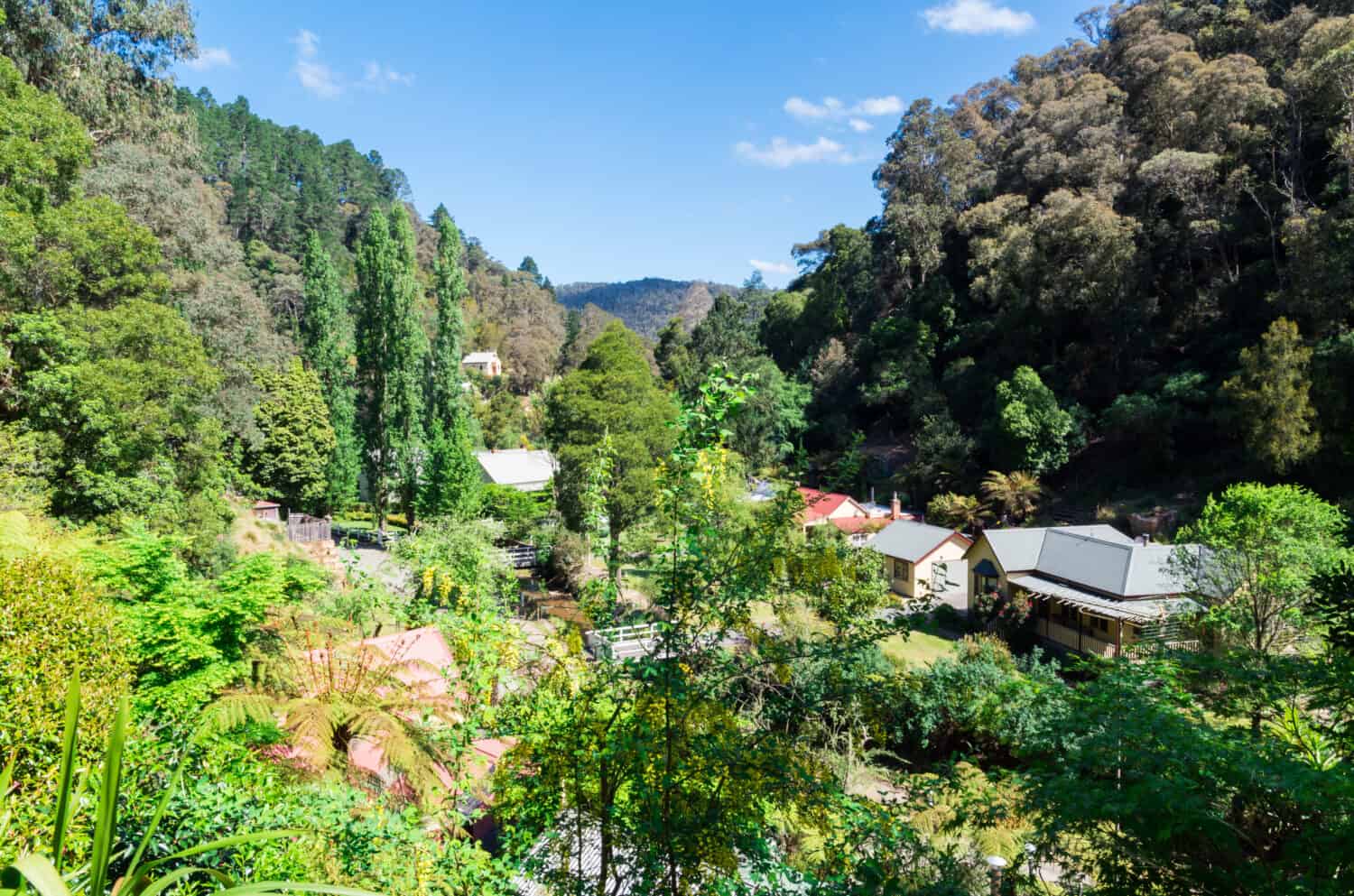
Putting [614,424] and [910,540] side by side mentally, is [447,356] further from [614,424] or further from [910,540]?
[910,540]

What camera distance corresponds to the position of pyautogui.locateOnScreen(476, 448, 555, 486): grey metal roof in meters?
33.3

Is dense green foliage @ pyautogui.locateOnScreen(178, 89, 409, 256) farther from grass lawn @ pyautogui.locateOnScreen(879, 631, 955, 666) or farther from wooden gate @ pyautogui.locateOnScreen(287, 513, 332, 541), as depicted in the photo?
grass lawn @ pyautogui.locateOnScreen(879, 631, 955, 666)

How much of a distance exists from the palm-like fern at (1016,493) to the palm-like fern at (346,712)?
25581mm

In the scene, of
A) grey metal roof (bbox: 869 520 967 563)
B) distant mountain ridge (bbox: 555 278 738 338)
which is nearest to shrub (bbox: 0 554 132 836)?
grey metal roof (bbox: 869 520 967 563)

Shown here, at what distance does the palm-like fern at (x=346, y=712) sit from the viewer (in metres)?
5.34

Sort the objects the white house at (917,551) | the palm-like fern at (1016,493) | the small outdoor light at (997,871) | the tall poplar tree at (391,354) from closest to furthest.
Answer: the small outdoor light at (997,871) → the white house at (917,551) → the tall poplar tree at (391,354) → the palm-like fern at (1016,493)

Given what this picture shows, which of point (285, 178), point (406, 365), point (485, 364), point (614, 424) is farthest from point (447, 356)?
point (285, 178)

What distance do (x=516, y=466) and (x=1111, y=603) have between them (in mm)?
26196

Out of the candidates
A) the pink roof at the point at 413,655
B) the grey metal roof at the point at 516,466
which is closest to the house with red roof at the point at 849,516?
the grey metal roof at the point at 516,466

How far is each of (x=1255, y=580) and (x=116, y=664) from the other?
1547 cm

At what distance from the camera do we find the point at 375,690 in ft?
20.5

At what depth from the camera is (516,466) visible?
114ft

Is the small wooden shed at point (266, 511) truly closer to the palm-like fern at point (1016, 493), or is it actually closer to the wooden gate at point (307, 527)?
the wooden gate at point (307, 527)

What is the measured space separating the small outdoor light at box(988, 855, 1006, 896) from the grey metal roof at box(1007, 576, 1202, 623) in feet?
33.1
